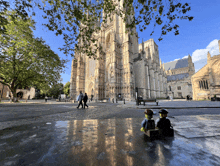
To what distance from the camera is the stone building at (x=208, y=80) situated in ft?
60.6

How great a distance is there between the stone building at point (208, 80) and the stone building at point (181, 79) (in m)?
10.9

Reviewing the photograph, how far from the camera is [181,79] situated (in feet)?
136

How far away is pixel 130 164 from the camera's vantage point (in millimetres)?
849

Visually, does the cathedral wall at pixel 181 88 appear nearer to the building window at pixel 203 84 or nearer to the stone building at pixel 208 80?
the stone building at pixel 208 80

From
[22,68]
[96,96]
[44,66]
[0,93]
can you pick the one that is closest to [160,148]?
[44,66]

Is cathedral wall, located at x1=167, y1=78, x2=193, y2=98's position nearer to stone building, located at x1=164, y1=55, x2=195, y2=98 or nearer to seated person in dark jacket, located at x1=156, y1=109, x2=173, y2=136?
stone building, located at x1=164, y1=55, x2=195, y2=98

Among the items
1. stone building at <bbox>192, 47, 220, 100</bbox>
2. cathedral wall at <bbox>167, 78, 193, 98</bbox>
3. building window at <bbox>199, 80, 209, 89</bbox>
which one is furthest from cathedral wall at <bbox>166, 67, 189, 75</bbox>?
building window at <bbox>199, 80, 209, 89</bbox>

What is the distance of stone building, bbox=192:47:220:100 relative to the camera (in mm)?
18472

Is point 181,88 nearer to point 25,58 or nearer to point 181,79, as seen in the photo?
point 181,79

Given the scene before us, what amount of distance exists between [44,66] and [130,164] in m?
14.1

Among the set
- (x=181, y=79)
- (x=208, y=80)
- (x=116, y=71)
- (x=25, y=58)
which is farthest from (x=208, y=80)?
(x=25, y=58)

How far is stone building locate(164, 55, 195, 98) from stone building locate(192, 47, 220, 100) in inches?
430

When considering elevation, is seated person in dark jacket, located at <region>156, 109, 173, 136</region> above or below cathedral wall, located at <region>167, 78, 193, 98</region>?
below

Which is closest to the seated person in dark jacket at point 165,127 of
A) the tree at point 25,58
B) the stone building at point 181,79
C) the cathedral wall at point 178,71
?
the tree at point 25,58
